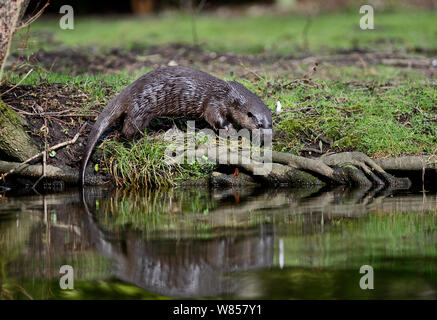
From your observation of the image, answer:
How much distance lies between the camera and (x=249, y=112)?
6.66 metres

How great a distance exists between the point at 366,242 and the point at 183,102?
3009 millimetres

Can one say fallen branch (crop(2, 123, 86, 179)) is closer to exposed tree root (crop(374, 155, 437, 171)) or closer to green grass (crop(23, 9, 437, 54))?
exposed tree root (crop(374, 155, 437, 171))

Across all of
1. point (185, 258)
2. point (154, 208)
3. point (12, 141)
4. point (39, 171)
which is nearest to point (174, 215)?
point (154, 208)

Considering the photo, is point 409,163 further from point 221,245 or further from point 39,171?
point 39,171

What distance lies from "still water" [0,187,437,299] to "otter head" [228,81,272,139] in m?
0.95

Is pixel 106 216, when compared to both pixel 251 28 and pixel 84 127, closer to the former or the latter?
pixel 84 127

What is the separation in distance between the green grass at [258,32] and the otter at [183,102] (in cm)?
391

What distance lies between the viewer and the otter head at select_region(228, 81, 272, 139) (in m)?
6.62

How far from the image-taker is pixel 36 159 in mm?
6652

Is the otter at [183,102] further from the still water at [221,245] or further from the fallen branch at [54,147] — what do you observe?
the still water at [221,245]

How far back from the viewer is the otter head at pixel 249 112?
662 cm

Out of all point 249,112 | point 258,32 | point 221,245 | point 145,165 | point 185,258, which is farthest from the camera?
point 258,32

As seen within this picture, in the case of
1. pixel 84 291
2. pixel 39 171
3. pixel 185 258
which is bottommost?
pixel 84 291

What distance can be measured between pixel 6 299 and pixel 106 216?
1.84m
